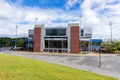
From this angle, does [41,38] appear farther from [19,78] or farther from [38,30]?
[19,78]

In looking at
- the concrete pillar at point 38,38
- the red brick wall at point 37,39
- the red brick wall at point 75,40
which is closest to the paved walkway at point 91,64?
the red brick wall at point 75,40

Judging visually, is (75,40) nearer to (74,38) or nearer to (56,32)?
(74,38)

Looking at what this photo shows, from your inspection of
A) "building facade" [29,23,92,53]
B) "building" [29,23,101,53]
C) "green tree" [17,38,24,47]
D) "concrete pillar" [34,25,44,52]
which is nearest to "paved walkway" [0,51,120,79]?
"building" [29,23,101,53]

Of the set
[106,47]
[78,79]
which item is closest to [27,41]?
[106,47]

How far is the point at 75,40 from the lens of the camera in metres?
68.7

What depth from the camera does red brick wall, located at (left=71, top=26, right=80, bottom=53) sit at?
224 ft

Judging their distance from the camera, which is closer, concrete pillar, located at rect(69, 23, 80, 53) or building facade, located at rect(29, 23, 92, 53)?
concrete pillar, located at rect(69, 23, 80, 53)

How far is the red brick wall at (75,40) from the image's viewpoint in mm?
68250

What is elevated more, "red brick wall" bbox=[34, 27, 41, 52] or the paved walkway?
"red brick wall" bbox=[34, 27, 41, 52]

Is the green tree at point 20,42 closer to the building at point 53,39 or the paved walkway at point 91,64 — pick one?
the building at point 53,39

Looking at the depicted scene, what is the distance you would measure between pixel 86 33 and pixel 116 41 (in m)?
14.1

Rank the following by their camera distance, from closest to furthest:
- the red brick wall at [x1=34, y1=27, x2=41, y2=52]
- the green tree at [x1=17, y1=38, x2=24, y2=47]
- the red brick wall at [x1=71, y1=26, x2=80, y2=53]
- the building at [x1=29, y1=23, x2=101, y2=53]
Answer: the red brick wall at [x1=71, y1=26, x2=80, y2=53] → the building at [x1=29, y1=23, x2=101, y2=53] → the red brick wall at [x1=34, y1=27, x2=41, y2=52] → the green tree at [x1=17, y1=38, x2=24, y2=47]

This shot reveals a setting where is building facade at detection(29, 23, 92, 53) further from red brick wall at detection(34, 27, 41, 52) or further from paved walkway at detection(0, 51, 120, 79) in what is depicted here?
paved walkway at detection(0, 51, 120, 79)

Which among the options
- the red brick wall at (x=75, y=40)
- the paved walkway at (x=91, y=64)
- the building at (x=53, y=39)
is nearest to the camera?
the paved walkway at (x=91, y=64)
